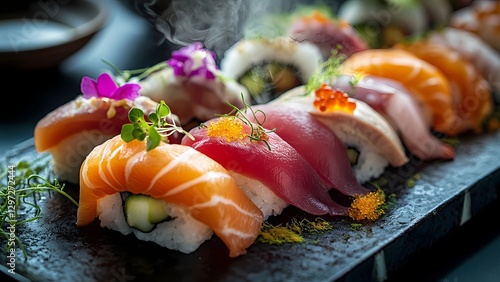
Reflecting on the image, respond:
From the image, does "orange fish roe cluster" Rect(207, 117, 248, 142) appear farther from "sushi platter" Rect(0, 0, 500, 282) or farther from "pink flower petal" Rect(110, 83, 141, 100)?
"pink flower petal" Rect(110, 83, 141, 100)

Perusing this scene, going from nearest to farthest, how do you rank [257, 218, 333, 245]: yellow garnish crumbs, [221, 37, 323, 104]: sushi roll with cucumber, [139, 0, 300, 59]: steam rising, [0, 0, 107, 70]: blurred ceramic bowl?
[257, 218, 333, 245]: yellow garnish crumbs, [221, 37, 323, 104]: sushi roll with cucumber, [0, 0, 107, 70]: blurred ceramic bowl, [139, 0, 300, 59]: steam rising

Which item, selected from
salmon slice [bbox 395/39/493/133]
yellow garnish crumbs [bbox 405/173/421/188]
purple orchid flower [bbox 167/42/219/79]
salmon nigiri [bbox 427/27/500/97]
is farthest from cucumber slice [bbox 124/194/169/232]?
salmon nigiri [bbox 427/27/500/97]

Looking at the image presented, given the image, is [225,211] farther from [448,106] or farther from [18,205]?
[448,106]

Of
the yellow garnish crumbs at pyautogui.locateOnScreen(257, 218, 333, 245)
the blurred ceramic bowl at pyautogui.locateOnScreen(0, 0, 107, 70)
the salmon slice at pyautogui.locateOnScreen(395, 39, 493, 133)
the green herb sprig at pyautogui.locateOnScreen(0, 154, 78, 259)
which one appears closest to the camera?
the yellow garnish crumbs at pyautogui.locateOnScreen(257, 218, 333, 245)

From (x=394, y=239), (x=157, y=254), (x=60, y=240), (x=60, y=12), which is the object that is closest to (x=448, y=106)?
(x=394, y=239)

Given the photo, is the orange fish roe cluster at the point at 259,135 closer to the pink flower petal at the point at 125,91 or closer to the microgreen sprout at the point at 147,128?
the microgreen sprout at the point at 147,128

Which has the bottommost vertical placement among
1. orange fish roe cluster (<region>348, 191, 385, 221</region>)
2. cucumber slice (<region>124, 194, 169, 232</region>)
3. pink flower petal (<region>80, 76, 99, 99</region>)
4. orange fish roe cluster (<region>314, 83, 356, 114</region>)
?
orange fish roe cluster (<region>348, 191, 385, 221</region>)

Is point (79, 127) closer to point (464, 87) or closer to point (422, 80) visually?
point (422, 80)

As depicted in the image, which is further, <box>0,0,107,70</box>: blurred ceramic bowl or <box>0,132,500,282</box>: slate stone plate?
<box>0,0,107,70</box>: blurred ceramic bowl

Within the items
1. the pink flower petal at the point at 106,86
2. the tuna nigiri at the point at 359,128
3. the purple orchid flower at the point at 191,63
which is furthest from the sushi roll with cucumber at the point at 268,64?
the pink flower petal at the point at 106,86

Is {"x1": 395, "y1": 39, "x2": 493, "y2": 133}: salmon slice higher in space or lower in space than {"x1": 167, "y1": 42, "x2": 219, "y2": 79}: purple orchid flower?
lower
